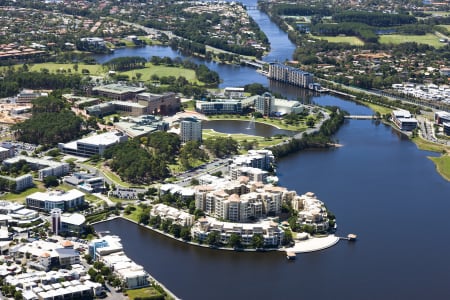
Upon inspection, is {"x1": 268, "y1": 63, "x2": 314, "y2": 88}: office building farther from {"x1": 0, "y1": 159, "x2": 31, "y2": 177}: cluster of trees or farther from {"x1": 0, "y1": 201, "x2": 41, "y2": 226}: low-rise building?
{"x1": 0, "y1": 201, "x2": 41, "y2": 226}: low-rise building

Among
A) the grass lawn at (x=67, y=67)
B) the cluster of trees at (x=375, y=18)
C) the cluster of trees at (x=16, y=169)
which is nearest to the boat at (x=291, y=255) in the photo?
the cluster of trees at (x=16, y=169)

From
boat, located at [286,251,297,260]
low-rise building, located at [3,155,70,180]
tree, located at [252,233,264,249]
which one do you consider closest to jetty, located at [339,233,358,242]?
boat, located at [286,251,297,260]

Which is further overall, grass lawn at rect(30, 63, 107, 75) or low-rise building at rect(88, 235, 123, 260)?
grass lawn at rect(30, 63, 107, 75)

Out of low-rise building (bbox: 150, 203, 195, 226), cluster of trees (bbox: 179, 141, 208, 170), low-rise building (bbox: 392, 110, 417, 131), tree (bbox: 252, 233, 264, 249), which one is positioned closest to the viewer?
tree (bbox: 252, 233, 264, 249)

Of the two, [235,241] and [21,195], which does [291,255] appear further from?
[21,195]

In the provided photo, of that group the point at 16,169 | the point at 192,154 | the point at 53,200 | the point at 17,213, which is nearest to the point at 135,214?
the point at 53,200
